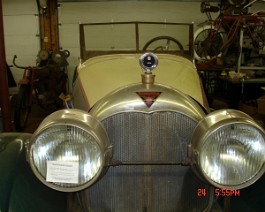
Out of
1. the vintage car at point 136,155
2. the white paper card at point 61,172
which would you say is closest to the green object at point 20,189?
the vintage car at point 136,155

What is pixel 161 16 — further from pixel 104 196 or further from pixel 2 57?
pixel 104 196

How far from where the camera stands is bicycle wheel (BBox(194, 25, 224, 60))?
21.2 feet

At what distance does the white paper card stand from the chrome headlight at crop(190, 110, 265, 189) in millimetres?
473

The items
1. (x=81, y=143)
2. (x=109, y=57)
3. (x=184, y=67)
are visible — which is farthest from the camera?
(x=109, y=57)

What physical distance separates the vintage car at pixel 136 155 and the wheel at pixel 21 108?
3.17 m

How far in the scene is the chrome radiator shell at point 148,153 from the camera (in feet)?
4.92

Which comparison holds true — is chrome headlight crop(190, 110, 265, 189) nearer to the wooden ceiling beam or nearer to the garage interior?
the garage interior

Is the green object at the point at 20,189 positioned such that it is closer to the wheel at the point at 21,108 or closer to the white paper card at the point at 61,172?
the white paper card at the point at 61,172

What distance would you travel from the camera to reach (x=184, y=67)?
2516 mm

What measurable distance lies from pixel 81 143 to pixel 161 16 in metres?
6.68

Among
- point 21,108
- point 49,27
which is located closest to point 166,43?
point 21,108

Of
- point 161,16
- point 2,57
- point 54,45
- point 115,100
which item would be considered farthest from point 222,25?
point 115,100

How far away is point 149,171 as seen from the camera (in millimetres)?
1551

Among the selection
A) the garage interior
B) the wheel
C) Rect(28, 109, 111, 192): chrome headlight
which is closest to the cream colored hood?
Rect(28, 109, 111, 192): chrome headlight
